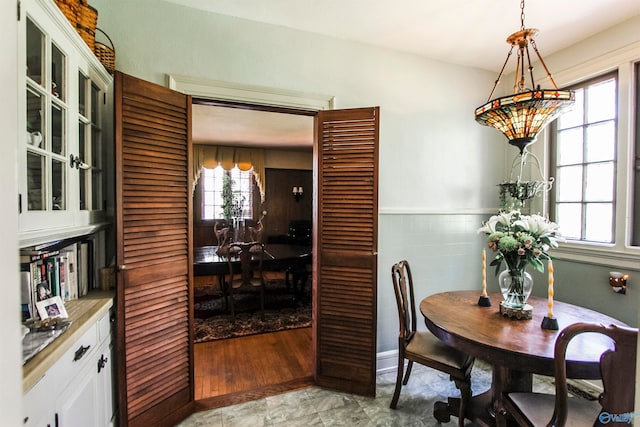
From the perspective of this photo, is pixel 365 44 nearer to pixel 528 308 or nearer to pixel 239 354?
pixel 528 308

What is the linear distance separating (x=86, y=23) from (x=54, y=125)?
2.27ft

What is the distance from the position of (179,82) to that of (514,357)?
2580mm

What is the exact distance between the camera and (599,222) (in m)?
2.56

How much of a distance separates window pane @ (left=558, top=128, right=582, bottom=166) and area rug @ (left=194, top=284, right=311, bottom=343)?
318 cm

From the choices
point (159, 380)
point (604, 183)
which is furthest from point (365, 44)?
point (159, 380)

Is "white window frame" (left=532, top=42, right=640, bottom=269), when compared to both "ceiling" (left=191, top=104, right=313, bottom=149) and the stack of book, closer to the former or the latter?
"ceiling" (left=191, top=104, right=313, bottom=149)

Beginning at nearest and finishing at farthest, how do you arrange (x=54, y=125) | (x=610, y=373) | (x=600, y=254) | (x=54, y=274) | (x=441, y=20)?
1. (x=610, y=373)
2. (x=54, y=125)
3. (x=54, y=274)
4. (x=441, y=20)
5. (x=600, y=254)

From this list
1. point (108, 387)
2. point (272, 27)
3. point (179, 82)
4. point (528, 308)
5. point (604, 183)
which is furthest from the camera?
point (604, 183)

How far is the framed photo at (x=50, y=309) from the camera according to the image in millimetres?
1264

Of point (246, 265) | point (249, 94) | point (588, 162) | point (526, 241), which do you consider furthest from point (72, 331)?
point (588, 162)

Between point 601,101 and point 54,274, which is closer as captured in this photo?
point 54,274

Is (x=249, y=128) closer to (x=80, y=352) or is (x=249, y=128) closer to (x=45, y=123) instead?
(x=45, y=123)

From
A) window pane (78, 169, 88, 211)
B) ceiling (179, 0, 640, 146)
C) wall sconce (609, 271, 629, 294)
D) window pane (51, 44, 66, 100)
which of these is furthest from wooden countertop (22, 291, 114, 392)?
wall sconce (609, 271, 629, 294)

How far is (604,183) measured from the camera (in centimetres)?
252
